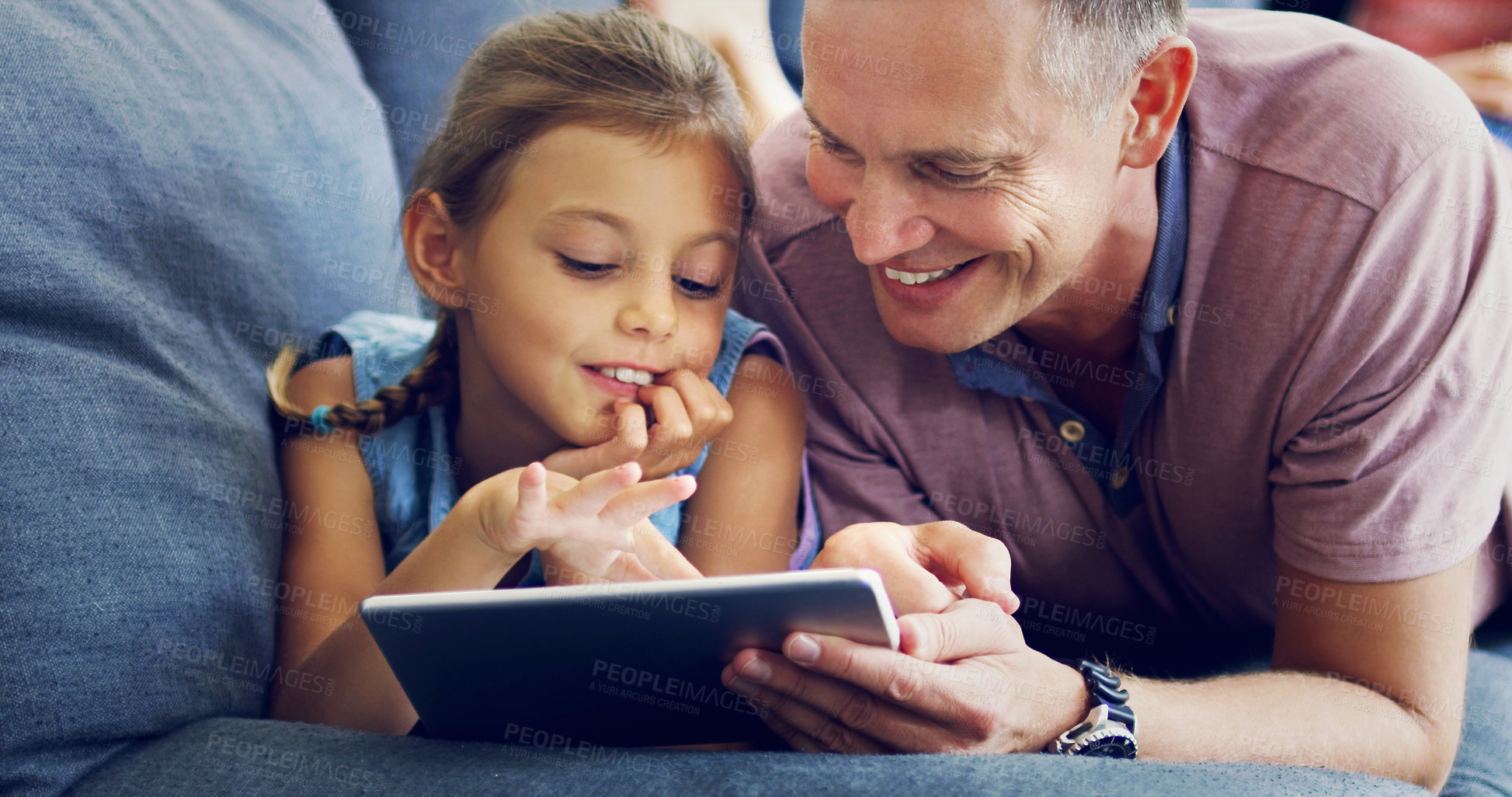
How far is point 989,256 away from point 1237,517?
0.37 m

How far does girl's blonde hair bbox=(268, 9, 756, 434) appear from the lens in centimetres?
100

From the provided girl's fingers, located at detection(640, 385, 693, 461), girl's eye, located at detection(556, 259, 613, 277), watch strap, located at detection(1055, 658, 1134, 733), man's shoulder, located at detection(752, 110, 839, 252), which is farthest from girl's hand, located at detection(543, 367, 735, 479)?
watch strap, located at detection(1055, 658, 1134, 733)

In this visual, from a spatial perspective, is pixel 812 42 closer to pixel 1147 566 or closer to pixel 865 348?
pixel 865 348

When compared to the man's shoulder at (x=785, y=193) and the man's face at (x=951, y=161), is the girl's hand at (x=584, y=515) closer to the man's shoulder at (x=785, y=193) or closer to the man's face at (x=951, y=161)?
the man's face at (x=951, y=161)

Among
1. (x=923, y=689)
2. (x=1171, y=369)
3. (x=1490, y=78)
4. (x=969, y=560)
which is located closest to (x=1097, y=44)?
(x=1171, y=369)

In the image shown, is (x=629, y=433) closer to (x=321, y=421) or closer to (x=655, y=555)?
(x=655, y=555)

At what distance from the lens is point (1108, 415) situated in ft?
3.64

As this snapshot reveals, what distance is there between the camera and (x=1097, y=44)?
87cm

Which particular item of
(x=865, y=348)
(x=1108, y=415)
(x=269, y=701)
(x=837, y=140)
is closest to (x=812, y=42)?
(x=837, y=140)

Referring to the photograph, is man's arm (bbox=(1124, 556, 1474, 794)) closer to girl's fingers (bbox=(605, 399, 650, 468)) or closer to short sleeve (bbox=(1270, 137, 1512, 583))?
short sleeve (bbox=(1270, 137, 1512, 583))

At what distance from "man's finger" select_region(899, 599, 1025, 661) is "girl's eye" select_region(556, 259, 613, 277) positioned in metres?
0.41

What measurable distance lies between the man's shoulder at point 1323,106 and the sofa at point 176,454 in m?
0.53

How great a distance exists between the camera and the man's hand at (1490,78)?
1467mm

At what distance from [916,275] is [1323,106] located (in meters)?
0.40
